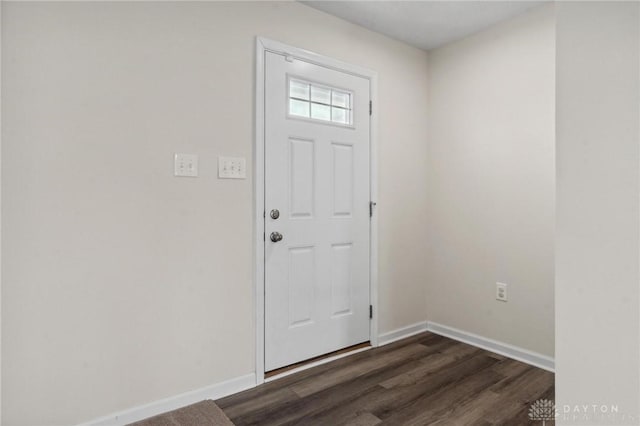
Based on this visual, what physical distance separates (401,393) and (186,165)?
1740 millimetres

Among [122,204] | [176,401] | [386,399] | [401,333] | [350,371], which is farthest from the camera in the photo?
[401,333]

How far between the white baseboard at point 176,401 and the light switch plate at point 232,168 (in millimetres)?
1170

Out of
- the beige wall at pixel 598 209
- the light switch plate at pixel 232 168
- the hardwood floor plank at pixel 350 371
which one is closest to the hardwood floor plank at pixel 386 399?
the hardwood floor plank at pixel 350 371

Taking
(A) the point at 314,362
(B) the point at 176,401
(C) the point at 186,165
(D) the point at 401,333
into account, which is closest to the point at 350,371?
(A) the point at 314,362

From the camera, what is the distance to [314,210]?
246 cm

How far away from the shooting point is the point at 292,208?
92.7 inches

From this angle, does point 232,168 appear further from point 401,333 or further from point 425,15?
point 401,333

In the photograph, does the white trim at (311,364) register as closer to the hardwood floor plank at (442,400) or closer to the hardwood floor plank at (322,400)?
the hardwood floor plank at (322,400)

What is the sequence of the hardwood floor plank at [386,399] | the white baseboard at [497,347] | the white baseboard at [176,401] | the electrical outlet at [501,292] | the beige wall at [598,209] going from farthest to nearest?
the electrical outlet at [501,292] < the white baseboard at [497,347] < the hardwood floor plank at [386,399] < the white baseboard at [176,401] < the beige wall at [598,209]

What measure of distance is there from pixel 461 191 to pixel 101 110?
2493 millimetres

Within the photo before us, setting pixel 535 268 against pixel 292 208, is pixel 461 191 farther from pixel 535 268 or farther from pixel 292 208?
pixel 292 208

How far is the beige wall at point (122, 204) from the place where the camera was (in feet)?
5.08

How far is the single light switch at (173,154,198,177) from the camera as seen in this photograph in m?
1.90

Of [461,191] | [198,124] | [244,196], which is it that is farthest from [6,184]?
[461,191]
